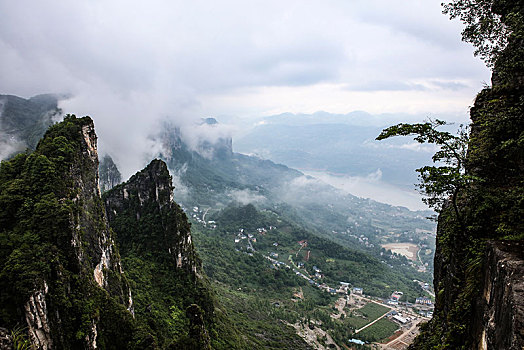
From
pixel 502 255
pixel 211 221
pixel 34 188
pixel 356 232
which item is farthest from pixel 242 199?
pixel 502 255

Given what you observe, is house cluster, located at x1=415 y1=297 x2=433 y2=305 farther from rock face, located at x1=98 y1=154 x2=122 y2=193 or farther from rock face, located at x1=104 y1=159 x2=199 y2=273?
rock face, located at x1=98 y1=154 x2=122 y2=193

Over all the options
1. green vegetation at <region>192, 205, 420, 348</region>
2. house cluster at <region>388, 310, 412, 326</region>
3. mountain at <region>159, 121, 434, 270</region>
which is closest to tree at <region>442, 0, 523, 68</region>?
green vegetation at <region>192, 205, 420, 348</region>

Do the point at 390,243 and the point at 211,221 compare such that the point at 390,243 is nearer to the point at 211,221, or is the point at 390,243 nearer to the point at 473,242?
the point at 211,221

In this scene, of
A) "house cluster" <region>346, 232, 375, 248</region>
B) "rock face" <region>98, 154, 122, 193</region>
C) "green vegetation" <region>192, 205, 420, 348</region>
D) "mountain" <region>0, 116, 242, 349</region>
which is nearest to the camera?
"mountain" <region>0, 116, 242, 349</region>

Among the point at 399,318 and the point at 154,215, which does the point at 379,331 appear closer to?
the point at 399,318

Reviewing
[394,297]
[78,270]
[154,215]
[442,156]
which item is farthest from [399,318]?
[78,270]

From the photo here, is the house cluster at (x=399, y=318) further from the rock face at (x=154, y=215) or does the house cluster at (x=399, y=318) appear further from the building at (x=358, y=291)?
the rock face at (x=154, y=215)

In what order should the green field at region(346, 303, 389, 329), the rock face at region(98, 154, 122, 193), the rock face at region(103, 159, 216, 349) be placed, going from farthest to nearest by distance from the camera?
1. the rock face at region(98, 154, 122, 193)
2. the green field at region(346, 303, 389, 329)
3. the rock face at region(103, 159, 216, 349)
